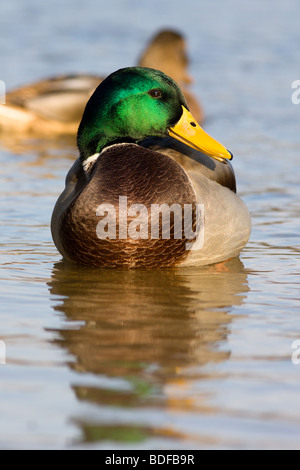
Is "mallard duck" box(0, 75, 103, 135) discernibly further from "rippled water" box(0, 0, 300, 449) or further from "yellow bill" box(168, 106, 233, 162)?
"yellow bill" box(168, 106, 233, 162)

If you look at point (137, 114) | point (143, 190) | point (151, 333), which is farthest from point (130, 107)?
point (151, 333)

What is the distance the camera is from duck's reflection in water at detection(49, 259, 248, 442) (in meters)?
3.19

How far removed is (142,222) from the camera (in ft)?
16.2

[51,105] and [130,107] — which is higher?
[51,105]

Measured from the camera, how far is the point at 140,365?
359 centimetres

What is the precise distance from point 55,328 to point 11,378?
2.23 feet

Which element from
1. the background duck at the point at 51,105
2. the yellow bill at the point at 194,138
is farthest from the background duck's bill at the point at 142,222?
the background duck at the point at 51,105

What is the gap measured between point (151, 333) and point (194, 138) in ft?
5.26

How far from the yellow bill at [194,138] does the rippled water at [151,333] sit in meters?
0.66

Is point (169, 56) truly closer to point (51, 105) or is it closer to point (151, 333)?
point (51, 105)

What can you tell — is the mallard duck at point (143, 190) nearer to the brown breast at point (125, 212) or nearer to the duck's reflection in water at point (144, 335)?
the brown breast at point (125, 212)

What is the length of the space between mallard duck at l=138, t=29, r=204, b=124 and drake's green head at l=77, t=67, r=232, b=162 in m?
6.51

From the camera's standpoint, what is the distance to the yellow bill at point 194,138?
530 centimetres

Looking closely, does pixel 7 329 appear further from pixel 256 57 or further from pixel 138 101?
pixel 256 57
